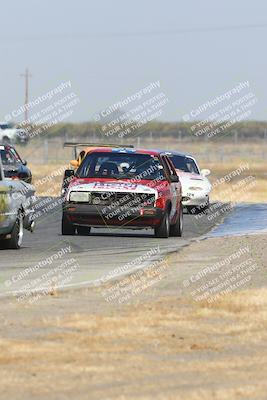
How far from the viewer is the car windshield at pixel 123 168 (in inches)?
1014

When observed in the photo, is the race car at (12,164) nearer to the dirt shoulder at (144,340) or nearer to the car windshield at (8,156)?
the car windshield at (8,156)

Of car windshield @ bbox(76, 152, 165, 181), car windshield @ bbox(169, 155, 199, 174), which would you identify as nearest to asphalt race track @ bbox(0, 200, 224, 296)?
car windshield @ bbox(76, 152, 165, 181)

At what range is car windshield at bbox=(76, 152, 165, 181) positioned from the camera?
2577 centimetres

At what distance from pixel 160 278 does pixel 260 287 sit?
1.55 metres

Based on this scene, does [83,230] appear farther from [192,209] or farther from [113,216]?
[192,209]

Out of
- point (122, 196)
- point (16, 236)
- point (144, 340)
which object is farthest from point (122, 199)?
point (144, 340)

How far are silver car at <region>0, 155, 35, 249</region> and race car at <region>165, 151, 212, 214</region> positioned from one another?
41.5ft

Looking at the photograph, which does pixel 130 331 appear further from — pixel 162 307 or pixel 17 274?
pixel 17 274

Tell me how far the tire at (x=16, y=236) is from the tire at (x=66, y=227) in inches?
111

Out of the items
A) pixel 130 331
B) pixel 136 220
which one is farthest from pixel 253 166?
pixel 130 331

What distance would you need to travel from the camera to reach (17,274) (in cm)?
1748

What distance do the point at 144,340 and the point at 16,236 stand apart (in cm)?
1078

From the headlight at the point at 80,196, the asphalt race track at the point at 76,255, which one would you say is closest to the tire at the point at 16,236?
the asphalt race track at the point at 76,255

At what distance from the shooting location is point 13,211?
21.9 metres
